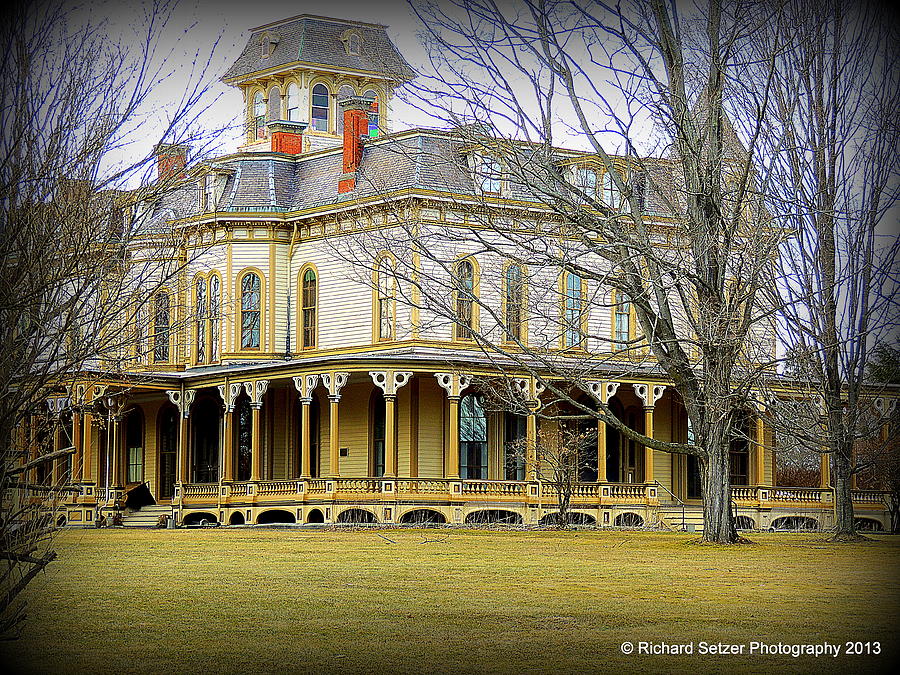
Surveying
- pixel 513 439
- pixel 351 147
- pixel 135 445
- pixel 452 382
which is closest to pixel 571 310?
pixel 452 382

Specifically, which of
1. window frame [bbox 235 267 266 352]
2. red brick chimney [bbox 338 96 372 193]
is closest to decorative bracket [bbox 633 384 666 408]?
red brick chimney [bbox 338 96 372 193]

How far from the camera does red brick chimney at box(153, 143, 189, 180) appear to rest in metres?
15.0

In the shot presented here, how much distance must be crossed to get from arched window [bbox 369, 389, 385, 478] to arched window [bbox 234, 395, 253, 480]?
3983 millimetres

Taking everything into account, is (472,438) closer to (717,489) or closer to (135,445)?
(135,445)

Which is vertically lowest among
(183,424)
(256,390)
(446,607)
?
(446,607)

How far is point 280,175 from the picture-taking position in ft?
141

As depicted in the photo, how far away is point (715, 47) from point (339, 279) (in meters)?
19.8

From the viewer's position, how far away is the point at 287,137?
45719 millimetres

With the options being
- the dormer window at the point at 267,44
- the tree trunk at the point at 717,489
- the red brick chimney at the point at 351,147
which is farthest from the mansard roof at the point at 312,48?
the tree trunk at the point at 717,489

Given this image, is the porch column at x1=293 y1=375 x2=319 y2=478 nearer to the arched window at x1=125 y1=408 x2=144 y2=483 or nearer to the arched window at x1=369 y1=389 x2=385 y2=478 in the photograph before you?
the arched window at x1=369 y1=389 x2=385 y2=478

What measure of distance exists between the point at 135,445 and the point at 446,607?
99.2 ft

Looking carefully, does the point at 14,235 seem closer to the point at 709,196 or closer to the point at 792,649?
the point at 792,649

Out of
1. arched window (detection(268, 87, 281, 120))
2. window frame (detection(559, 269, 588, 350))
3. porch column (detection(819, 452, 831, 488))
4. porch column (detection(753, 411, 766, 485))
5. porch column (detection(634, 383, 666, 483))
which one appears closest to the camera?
window frame (detection(559, 269, 588, 350))

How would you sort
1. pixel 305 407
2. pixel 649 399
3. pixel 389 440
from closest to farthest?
pixel 389 440 < pixel 305 407 < pixel 649 399
